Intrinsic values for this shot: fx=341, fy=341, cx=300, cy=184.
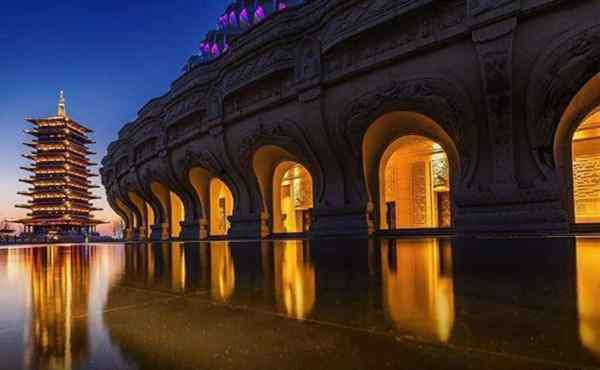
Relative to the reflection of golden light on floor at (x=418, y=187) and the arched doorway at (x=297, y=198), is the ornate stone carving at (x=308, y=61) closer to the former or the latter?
the reflection of golden light on floor at (x=418, y=187)

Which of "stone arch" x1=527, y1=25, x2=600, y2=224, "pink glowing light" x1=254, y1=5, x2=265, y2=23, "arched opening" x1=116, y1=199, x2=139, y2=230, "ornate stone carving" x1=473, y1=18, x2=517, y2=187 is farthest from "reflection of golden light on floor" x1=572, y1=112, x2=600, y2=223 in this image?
"arched opening" x1=116, y1=199, x2=139, y2=230

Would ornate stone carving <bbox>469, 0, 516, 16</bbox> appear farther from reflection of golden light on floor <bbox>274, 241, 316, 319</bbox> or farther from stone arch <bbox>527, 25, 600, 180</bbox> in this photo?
reflection of golden light on floor <bbox>274, 241, 316, 319</bbox>

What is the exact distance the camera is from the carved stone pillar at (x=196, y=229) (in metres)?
16.3

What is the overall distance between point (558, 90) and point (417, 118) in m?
3.20

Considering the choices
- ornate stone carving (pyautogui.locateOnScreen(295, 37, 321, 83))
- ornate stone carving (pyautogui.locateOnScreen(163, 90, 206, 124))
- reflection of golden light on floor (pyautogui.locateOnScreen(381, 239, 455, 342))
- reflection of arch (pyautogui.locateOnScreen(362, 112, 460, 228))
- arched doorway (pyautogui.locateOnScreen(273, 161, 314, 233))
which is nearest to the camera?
reflection of golden light on floor (pyautogui.locateOnScreen(381, 239, 455, 342))

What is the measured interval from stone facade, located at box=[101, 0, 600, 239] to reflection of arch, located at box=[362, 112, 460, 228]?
8cm

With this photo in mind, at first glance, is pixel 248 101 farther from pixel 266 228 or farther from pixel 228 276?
pixel 228 276

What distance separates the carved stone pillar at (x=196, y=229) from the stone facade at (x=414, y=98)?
11.8 ft

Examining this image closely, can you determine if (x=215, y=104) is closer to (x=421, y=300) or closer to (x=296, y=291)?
(x=296, y=291)

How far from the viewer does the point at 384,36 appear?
8.49 m

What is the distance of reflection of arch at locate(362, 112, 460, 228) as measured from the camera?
946 cm

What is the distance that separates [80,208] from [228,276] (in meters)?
55.3

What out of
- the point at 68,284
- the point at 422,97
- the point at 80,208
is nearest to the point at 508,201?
the point at 422,97

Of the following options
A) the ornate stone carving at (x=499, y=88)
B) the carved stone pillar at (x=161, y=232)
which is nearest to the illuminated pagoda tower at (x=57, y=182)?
the carved stone pillar at (x=161, y=232)
